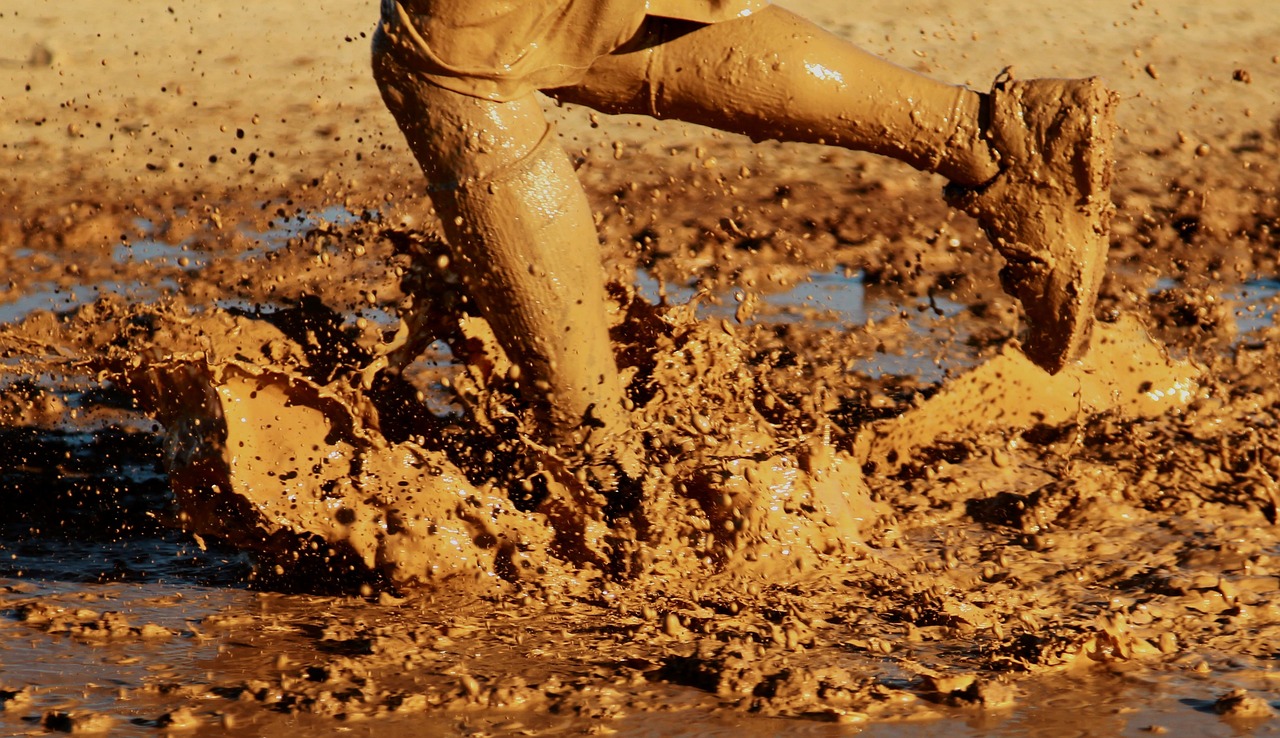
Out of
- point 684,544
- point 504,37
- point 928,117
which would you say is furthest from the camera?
point 928,117

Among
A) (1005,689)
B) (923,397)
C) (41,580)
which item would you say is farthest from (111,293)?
(1005,689)

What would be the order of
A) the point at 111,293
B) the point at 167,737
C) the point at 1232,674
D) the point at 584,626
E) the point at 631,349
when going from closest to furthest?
the point at 167,737
the point at 1232,674
the point at 584,626
the point at 631,349
the point at 111,293

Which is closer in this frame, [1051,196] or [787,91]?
[787,91]

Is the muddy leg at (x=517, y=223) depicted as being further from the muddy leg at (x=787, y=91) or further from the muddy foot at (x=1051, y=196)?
the muddy foot at (x=1051, y=196)

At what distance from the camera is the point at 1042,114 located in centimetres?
298

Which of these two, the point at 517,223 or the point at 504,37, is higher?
the point at 504,37

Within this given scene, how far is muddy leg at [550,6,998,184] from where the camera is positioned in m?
2.85

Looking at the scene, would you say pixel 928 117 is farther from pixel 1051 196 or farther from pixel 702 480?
pixel 702 480

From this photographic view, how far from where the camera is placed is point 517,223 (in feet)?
8.69

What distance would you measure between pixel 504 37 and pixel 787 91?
56cm

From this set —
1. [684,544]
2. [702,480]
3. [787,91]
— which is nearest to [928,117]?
[787,91]

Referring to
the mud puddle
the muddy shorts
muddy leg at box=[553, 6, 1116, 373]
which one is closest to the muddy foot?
muddy leg at box=[553, 6, 1116, 373]

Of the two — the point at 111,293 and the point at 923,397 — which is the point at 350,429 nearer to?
the point at 923,397

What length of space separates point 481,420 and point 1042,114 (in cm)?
121
